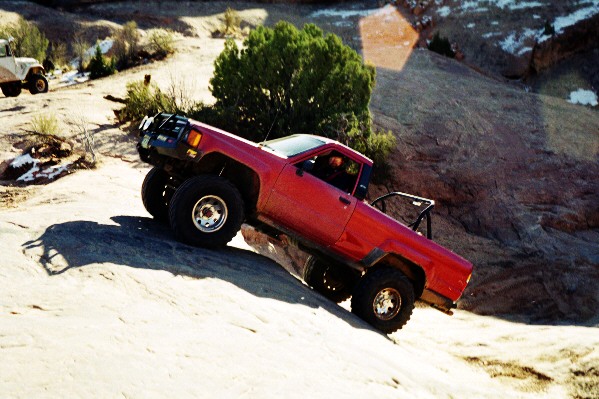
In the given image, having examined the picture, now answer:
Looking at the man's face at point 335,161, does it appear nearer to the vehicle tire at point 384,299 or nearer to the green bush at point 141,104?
the vehicle tire at point 384,299

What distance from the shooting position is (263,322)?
5531 mm

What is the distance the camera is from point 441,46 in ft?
109

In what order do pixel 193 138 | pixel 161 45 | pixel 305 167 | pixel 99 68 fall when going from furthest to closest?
pixel 161 45 → pixel 99 68 → pixel 305 167 → pixel 193 138

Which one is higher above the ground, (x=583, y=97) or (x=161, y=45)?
(x=583, y=97)

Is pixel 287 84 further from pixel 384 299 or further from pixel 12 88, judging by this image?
pixel 12 88

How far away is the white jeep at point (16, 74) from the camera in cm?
2156

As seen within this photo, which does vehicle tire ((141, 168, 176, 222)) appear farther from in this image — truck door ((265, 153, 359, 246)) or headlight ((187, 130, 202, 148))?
truck door ((265, 153, 359, 246))

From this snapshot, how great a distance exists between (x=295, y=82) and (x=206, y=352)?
42.6 feet

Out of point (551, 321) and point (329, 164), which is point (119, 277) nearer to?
point (329, 164)

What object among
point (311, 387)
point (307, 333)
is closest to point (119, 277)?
point (307, 333)

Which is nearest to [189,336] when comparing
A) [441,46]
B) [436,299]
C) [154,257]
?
[154,257]

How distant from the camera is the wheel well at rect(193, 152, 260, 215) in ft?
24.5

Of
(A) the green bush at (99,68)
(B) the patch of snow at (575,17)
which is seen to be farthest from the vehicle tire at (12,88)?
(B) the patch of snow at (575,17)

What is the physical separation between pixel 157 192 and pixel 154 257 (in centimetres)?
211
